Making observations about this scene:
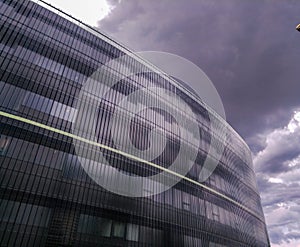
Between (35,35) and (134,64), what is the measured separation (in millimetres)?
14928

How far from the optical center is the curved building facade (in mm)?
20344

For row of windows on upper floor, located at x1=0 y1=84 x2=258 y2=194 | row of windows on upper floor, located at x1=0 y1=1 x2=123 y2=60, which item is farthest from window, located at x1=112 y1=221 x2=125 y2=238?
row of windows on upper floor, located at x1=0 y1=1 x2=123 y2=60

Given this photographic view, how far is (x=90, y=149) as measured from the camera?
2530 cm

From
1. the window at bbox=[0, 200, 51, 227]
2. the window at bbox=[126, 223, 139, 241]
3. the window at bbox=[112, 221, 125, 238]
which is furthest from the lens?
the window at bbox=[126, 223, 139, 241]

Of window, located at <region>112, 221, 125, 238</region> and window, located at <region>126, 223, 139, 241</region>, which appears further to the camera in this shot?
window, located at <region>126, 223, 139, 241</region>

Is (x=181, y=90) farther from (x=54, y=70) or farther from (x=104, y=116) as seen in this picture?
(x=54, y=70)

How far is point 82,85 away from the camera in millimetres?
28500

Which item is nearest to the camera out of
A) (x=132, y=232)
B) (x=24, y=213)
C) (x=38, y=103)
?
(x=24, y=213)

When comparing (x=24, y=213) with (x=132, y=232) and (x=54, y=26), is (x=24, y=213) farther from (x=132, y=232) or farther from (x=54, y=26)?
(x=54, y=26)

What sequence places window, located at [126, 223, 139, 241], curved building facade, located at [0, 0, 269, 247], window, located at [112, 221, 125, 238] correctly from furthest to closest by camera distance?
window, located at [126, 223, 139, 241] < window, located at [112, 221, 125, 238] < curved building facade, located at [0, 0, 269, 247]

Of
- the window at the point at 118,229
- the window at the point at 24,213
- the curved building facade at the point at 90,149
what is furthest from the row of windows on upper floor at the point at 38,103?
the window at the point at 118,229

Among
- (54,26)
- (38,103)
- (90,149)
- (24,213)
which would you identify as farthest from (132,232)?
(54,26)

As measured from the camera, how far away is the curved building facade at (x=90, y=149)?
66.7 feet

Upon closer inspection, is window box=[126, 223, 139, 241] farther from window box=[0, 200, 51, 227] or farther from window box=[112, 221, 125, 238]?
window box=[0, 200, 51, 227]
